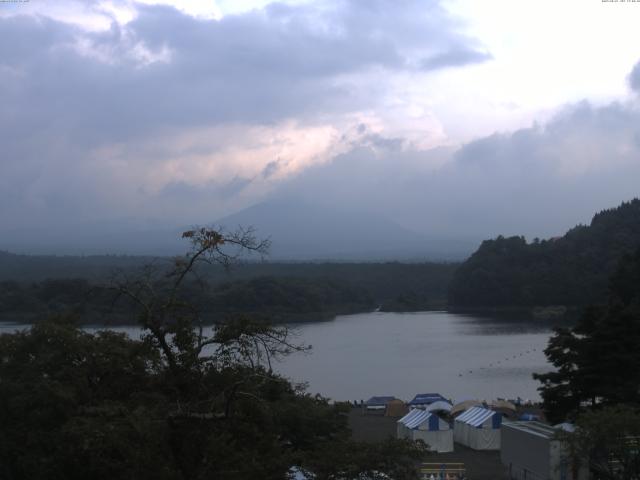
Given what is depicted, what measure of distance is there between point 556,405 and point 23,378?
7339mm

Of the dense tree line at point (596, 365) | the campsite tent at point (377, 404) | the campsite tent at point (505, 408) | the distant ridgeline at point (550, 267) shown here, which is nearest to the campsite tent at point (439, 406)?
the campsite tent at point (505, 408)

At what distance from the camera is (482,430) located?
1164cm

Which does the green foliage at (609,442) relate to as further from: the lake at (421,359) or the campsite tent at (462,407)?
the lake at (421,359)

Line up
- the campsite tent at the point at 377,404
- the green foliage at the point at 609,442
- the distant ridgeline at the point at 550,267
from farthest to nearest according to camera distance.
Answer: the distant ridgeline at the point at 550,267 < the campsite tent at the point at 377,404 < the green foliage at the point at 609,442

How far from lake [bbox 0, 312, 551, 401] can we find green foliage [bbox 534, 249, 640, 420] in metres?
6.95

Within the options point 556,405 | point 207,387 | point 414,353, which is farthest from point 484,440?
point 414,353

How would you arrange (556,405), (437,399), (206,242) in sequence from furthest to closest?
(437,399) < (556,405) < (206,242)

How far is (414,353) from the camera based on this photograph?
2616 centimetres

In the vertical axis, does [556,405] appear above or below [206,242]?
below

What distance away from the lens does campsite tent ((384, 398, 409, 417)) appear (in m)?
15.1

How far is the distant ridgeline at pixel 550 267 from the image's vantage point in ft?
136

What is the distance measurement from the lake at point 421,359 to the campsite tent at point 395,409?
2695 millimetres

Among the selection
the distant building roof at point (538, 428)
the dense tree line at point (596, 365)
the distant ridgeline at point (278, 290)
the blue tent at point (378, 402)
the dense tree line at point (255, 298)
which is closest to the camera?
the distant building roof at point (538, 428)

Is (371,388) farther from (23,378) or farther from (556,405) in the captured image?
(23,378)
